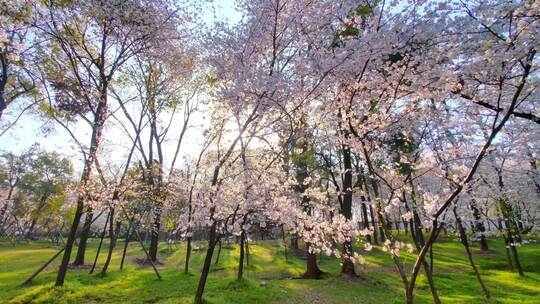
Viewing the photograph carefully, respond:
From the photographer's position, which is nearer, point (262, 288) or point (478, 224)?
point (262, 288)

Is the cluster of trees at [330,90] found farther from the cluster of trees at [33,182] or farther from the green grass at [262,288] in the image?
the cluster of trees at [33,182]

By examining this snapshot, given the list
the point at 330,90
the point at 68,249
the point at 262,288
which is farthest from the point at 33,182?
the point at 330,90

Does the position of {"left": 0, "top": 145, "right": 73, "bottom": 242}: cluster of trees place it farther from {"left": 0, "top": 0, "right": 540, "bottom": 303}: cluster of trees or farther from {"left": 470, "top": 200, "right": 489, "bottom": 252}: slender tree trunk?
{"left": 470, "top": 200, "right": 489, "bottom": 252}: slender tree trunk

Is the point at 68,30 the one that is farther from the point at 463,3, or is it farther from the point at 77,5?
the point at 463,3

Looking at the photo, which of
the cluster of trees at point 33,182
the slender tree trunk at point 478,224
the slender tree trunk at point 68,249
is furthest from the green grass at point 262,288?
the cluster of trees at point 33,182

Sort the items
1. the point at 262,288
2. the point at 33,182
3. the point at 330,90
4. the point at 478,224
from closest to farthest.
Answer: the point at 330,90 → the point at 262,288 → the point at 478,224 → the point at 33,182

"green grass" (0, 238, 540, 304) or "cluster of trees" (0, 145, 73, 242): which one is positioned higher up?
"cluster of trees" (0, 145, 73, 242)

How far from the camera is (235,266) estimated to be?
25.4 metres

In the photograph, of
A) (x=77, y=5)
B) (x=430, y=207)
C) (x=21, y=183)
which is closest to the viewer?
(x=430, y=207)

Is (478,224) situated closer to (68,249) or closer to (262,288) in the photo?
(262,288)

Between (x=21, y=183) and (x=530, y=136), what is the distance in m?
61.7

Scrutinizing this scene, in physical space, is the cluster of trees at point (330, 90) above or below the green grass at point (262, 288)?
above

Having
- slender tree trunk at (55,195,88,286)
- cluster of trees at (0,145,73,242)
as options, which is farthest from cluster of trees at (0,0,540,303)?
cluster of trees at (0,145,73,242)

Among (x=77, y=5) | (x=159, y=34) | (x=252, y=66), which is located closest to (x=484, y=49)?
(x=252, y=66)
